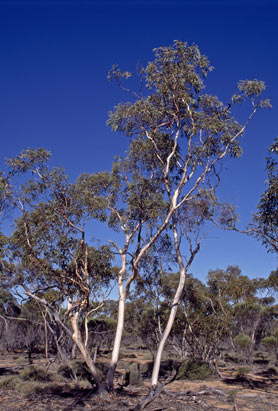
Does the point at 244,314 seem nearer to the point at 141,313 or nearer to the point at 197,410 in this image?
the point at 141,313

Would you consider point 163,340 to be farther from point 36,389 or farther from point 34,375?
point 34,375

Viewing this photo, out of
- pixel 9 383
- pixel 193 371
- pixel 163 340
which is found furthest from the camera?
pixel 193 371

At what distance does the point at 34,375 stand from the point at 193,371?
7646 millimetres

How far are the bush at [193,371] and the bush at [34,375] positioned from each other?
619 cm

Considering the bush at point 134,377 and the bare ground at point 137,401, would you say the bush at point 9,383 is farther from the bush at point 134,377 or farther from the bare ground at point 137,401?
the bush at point 134,377

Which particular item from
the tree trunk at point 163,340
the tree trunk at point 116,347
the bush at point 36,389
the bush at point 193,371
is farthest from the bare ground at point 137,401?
the bush at point 193,371

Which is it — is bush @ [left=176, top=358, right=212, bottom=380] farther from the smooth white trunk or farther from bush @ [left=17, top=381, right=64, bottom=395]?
the smooth white trunk

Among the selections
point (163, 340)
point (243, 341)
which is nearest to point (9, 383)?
point (163, 340)

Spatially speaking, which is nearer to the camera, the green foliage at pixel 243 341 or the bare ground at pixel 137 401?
the bare ground at pixel 137 401

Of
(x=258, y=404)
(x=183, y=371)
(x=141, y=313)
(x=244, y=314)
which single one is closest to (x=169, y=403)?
(x=258, y=404)

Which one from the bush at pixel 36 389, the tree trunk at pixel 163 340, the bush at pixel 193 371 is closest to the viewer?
the tree trunk at pixel 163 340

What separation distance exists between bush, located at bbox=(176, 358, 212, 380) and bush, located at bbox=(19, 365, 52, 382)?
6.19 meters

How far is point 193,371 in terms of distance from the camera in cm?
1748

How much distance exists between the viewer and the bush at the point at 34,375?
1403 centimetres
